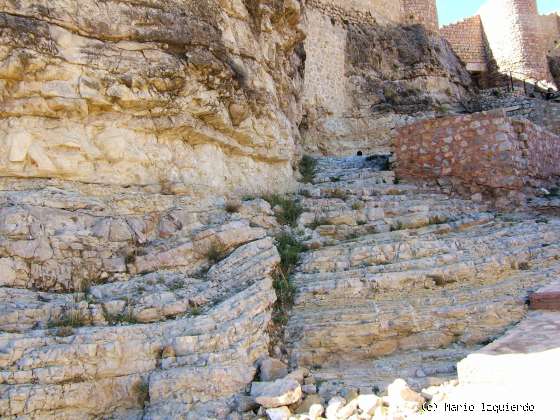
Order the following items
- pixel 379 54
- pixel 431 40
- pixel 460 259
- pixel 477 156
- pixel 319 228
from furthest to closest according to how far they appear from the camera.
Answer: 1. pixel 431 40
2. pixel 379 54
3. pixel 477 156
4. pixel 319 228
5. pixel 460 259

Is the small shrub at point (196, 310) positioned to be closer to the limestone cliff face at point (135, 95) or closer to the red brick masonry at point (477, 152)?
the limestone cliff face at point (135, 95)

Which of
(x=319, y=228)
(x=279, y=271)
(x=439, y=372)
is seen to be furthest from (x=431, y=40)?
(x=439, y=372)

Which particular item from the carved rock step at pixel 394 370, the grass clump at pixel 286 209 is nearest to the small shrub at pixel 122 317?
the carved rock step at pixel 394 370

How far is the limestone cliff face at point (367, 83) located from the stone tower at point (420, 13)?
734 mm

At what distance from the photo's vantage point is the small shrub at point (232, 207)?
5.79m

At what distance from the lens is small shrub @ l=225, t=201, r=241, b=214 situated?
579cm

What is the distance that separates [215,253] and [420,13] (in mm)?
14286

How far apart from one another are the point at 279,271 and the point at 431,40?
43.0 feet

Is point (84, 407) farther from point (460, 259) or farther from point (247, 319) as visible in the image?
point (460, 259)

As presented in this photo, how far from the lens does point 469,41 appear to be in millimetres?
18891

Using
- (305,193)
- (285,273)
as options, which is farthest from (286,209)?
(285,273)

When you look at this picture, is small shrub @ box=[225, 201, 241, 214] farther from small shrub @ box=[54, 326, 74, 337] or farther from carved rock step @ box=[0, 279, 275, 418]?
small shrub @ box=[54, 326, 74, 337]

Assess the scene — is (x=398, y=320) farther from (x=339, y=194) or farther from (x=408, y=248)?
(x=339, y=194)

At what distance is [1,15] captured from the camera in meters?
4.70
